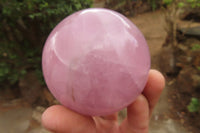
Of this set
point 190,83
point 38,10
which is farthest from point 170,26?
point 38,10

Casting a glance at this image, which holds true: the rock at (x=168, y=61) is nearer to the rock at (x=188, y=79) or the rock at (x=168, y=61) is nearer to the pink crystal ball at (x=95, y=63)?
the rock at (x=188, y=79)

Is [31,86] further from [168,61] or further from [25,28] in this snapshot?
[168,61]

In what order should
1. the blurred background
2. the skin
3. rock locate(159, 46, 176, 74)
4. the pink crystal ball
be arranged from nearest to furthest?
the pink crystal ball < the skin < the blurred background < rock locate(159, 46, 176, 74)

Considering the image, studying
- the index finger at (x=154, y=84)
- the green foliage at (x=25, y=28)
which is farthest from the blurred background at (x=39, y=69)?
the index finger at (x=154, y=84)

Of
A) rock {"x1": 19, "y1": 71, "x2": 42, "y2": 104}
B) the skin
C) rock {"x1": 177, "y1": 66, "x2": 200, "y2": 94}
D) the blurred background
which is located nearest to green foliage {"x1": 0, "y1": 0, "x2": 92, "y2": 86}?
the blurred background

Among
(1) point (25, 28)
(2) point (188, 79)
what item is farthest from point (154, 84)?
(1) point (25, 28)

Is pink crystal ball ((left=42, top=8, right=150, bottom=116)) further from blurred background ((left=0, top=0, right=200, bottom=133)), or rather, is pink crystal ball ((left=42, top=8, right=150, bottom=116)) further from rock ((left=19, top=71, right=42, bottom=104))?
rock ((left=19, top=71, right=42, bottom=104))
